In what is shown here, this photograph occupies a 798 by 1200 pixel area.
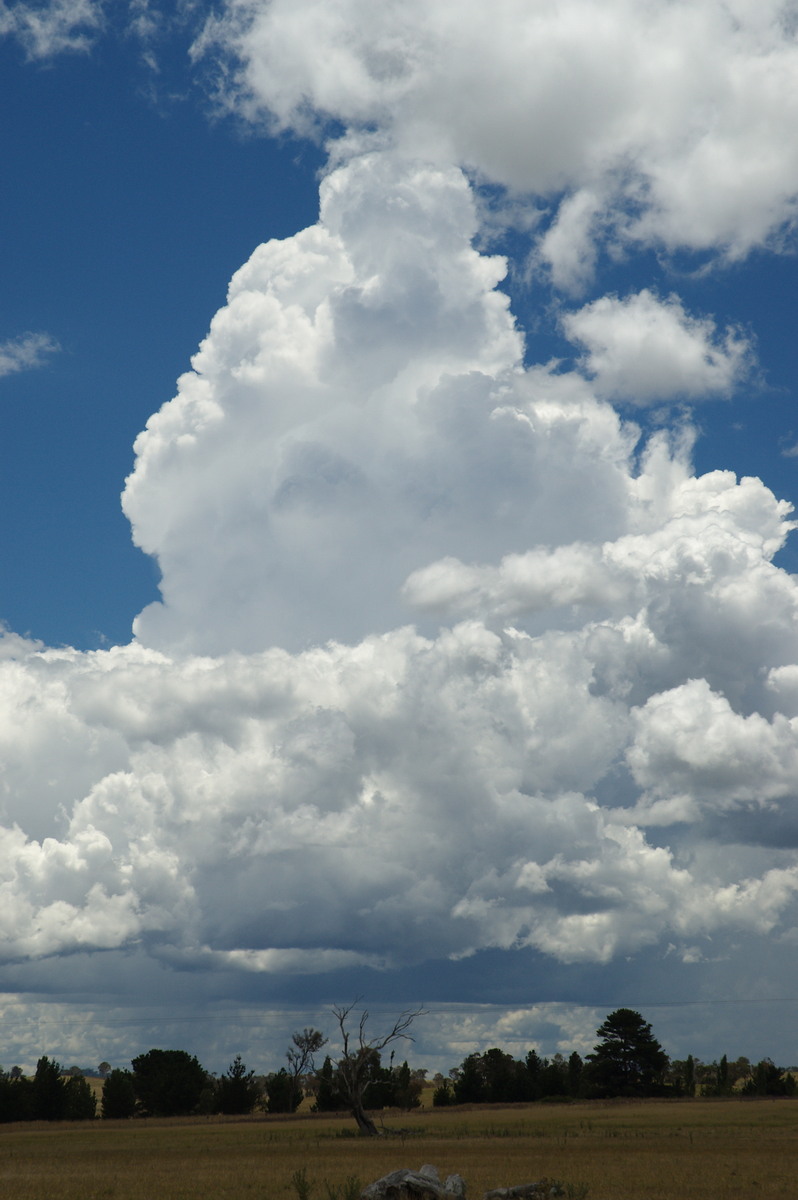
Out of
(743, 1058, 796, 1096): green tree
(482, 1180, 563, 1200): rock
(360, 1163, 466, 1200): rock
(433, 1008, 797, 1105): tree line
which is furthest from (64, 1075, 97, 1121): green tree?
(482, 1180, 563, 1200): rock

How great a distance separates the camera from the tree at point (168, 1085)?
129m

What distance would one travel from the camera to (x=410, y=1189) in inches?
1305

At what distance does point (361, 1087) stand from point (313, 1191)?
46.7m

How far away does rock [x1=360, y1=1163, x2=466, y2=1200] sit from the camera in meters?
32.8

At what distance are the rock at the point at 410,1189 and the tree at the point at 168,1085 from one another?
108363 mm

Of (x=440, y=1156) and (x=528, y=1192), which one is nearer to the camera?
(x=528, y=1192)

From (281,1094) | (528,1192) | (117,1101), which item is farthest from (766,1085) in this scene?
(528,1192)

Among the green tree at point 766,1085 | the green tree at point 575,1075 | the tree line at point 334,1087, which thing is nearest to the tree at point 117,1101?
the tree line at point 334,1087

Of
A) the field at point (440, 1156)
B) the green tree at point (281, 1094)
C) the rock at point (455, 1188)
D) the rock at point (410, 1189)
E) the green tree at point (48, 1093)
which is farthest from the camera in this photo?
the green tree at point (281, 1094)

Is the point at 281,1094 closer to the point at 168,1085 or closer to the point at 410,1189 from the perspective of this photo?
the point at 168,1085

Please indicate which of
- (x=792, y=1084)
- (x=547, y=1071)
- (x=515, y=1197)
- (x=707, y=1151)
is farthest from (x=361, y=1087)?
(x=792, y=1084)

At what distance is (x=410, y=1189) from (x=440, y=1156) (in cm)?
2518

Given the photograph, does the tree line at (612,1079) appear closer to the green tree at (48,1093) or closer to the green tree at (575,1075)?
Result: the green tree at (575,1075)

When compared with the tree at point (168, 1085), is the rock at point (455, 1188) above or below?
above
